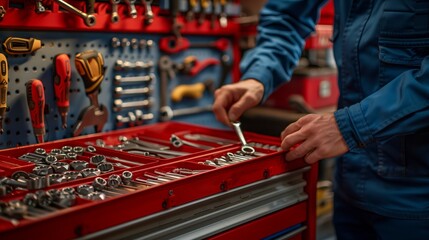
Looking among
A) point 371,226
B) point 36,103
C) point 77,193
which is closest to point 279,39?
point 371,226

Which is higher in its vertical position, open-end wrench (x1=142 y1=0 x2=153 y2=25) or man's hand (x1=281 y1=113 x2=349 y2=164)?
open-end wrench (x1=142 y1=0 x2=153 y2=25)

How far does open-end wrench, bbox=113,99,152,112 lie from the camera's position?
4.22ft

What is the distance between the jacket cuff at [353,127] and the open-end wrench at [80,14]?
0.59 m

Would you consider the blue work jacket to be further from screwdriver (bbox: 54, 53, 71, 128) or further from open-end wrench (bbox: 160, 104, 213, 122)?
screwdriver (bbox: 54, 53, 71, 128)

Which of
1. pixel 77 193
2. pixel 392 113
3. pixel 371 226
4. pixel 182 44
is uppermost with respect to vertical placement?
pixel 182 44

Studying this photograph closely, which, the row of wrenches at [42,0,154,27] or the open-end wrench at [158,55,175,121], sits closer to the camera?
the row of wrenches at [42,0,154,27]

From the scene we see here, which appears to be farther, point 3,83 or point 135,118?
point 135,118

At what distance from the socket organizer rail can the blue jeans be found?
148mm

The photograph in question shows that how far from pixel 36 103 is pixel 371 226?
80cm

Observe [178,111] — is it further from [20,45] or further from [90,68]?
[20,45]

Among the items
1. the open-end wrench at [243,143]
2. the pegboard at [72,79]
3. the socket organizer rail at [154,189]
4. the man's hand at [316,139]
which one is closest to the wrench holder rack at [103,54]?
the pegboard at [72,79]

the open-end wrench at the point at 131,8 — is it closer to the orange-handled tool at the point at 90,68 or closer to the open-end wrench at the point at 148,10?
the open-end wrench at the point at 148,10

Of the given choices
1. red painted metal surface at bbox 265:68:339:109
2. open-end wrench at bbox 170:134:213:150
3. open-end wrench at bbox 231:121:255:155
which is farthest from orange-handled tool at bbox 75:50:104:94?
red painted metal surface at bbox 265:68:339:109

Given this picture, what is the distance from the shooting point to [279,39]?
132cm
